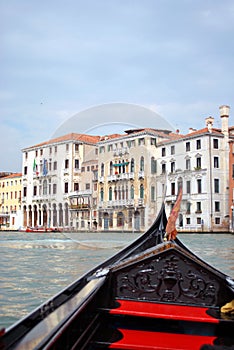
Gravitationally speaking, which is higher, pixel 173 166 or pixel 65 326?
pixel 173 166

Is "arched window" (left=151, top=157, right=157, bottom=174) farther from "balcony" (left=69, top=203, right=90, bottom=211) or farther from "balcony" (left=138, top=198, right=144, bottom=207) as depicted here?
"balcony" (left=69, top=203, right=90, bottom=211)

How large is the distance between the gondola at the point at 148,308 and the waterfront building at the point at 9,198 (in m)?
20.8

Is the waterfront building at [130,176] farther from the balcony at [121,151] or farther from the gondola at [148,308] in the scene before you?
the gondola at [148,308]

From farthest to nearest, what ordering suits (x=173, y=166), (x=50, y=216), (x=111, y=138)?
(x=50, y=216)
(x=111, y=138)
(x=173, y=166)

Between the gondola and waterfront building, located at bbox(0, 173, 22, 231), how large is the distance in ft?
68.2

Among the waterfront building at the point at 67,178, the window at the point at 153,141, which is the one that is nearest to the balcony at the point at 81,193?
the waterfront building at the point at 67,178

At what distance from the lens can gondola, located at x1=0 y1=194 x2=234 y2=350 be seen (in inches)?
41.3

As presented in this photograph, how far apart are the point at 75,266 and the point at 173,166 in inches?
69.4

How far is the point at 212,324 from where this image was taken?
3.94 ft

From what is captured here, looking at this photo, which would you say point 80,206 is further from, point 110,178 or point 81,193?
point 110,178

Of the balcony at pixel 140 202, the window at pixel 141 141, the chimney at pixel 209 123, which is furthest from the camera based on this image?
the chimney at pixel 209 123

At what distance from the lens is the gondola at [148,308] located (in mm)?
1049

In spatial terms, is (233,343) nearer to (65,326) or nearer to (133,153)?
(65,326)

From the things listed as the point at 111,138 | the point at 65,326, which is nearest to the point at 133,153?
the point at 111,138
